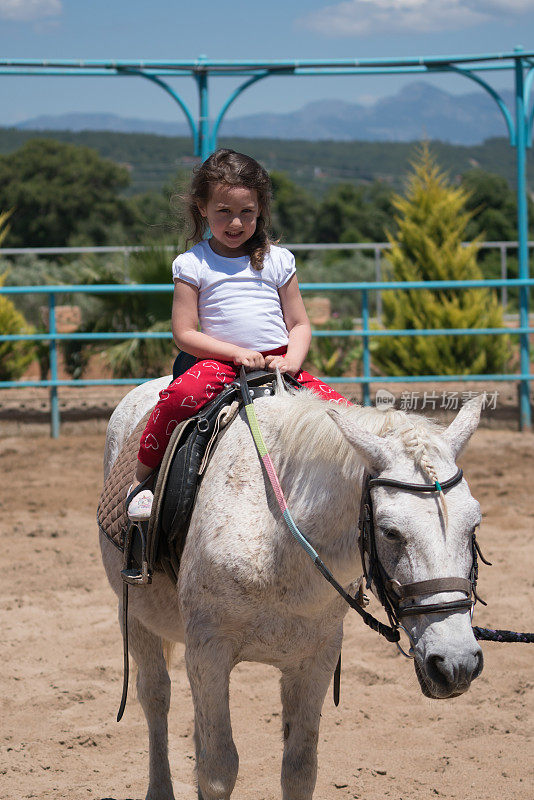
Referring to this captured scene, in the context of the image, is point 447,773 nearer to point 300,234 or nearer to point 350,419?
point 350,419

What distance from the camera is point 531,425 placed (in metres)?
8.46

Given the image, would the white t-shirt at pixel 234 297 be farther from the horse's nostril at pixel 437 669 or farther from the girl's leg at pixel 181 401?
the horse's nostril at pixel 437 669

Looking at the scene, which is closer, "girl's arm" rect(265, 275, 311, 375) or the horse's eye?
the horse's eye

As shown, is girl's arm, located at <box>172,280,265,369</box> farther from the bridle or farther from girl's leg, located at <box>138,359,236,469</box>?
the bridle

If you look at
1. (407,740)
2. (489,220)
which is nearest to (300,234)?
(489,220)

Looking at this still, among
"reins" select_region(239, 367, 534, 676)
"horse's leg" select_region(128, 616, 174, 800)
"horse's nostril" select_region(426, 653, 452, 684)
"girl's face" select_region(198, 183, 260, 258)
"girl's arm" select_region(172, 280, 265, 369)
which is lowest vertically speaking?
"horse's leg" select_region(128, 616, 174, 800)

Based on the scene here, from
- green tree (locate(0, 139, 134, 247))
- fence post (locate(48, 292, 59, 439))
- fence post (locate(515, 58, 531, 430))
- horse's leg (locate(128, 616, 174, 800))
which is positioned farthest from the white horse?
green tree (locate(0, 139, 134, 247))

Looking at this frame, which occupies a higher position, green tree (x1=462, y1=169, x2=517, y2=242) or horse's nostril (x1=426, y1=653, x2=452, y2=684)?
green tree (x1=462, y1=169, x2=517, y2=242)

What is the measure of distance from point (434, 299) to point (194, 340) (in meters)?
7.79

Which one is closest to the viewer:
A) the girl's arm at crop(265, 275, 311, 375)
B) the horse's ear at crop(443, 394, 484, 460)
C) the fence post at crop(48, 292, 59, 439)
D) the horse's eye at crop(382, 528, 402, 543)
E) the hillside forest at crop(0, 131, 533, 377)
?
the horse's eye at crop(382, 528, 402, 543)

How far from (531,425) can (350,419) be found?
7.08m

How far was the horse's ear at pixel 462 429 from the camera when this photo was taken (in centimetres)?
183

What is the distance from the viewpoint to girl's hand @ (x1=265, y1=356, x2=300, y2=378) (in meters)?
2.38

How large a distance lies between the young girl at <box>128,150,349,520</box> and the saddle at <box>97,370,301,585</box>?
0.05 metres
